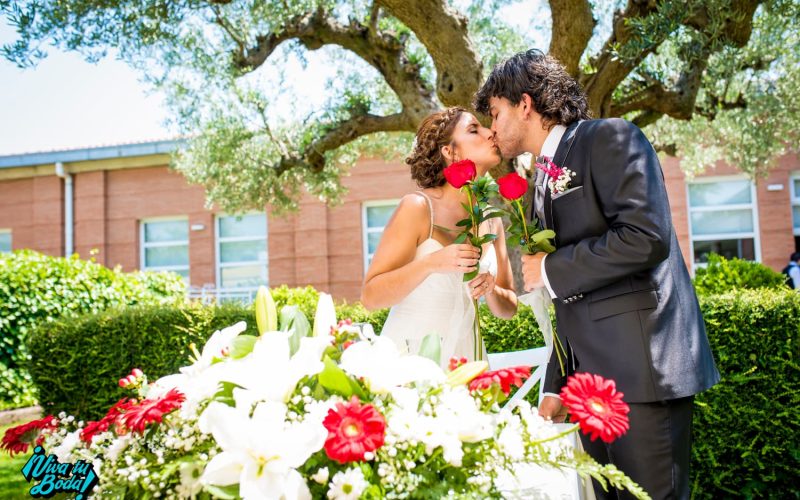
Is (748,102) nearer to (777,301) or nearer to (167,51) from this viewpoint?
(777,301)

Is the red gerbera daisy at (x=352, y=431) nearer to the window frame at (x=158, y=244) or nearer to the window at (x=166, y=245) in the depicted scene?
the window frame at (x=158, y=244)

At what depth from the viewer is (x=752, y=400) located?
4121 mm

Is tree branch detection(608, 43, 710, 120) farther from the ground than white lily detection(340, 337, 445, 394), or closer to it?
farther from the ground

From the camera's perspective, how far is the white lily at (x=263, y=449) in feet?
3.17

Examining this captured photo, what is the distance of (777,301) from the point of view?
4.07m

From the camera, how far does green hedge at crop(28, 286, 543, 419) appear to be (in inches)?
226

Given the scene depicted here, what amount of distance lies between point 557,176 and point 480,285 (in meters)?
0.60

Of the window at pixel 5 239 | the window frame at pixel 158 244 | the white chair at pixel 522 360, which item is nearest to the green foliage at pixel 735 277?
the white chair at pixel 522 360

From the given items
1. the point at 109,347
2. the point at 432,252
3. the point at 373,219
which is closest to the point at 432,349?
the point at 432,252

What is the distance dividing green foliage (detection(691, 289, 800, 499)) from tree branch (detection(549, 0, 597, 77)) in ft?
8.76

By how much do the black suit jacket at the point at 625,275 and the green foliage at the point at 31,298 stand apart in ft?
21.8

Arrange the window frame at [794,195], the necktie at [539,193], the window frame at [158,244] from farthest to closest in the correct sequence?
1. the window frame at [158,244]
2. the window frame at [794,195]
3. the necktie at [539,193]

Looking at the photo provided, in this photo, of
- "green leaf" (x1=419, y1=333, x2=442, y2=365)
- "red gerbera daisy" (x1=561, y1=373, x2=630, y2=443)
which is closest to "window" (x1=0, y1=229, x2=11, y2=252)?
"green leaf" (x1=419, y1=333, x2=442, y2=365)

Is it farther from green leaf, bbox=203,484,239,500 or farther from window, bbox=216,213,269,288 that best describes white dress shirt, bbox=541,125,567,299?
window, bbox=216,213,269,288
